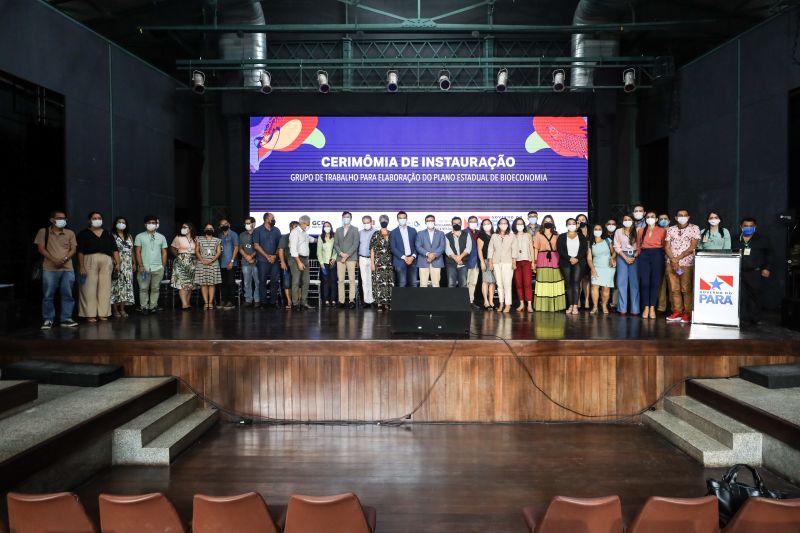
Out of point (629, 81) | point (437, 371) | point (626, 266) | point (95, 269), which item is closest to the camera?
point (437, 371)

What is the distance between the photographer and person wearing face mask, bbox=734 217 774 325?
18.7 ft

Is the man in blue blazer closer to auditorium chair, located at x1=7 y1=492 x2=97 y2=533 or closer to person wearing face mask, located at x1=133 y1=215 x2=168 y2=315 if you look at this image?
person wearing face mask, located at x1=133 y1=215 x2=168 y2=315

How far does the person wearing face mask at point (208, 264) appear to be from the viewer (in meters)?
7.42

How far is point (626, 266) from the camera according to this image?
21.7ft

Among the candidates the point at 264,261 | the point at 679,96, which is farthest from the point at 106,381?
the point at 679,96

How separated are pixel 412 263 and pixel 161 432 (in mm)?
4159

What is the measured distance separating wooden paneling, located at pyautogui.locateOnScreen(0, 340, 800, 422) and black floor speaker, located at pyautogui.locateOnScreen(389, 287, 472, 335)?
234 mm

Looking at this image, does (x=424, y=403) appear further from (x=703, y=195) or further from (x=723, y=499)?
(x=703, y=195)

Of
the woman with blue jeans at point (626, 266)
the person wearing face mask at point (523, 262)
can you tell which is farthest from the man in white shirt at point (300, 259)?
the woman with blue jeans at point (626, 266)

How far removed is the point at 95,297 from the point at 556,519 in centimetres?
601

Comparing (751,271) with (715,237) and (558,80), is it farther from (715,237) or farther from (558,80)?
(558,80)

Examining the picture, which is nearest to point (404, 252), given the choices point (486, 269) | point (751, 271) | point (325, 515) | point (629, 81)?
point (486, 269)

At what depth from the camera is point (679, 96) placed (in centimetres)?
895

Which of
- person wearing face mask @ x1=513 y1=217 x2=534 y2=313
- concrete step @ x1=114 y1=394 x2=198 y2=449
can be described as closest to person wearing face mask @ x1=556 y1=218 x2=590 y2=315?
person wearing face mask @ x1=513 y1=217 x2=534 y2=313
